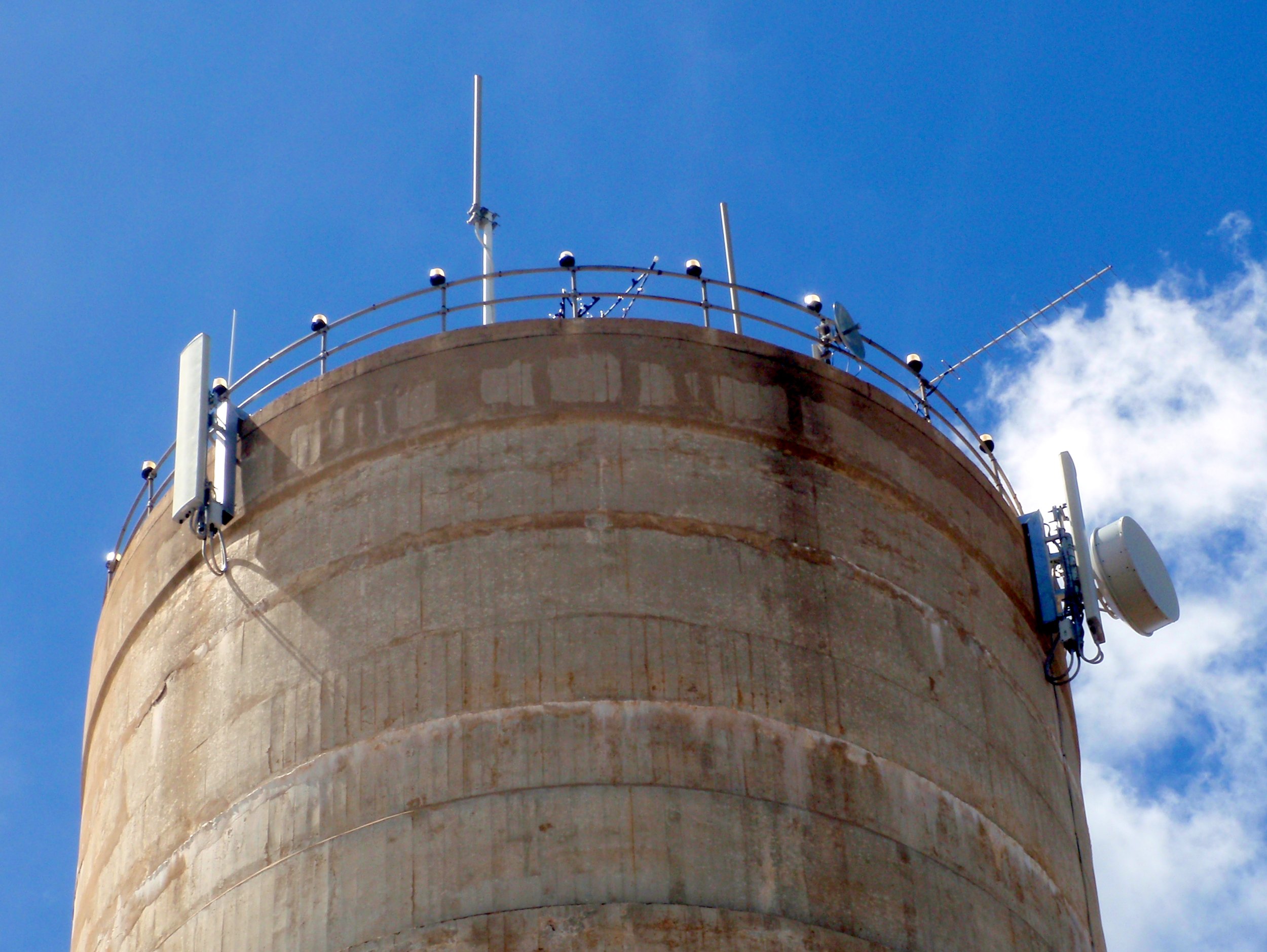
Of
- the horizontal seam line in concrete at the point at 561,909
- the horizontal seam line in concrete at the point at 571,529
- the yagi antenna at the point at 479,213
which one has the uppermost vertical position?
the yagi antenna at the point at 479,213

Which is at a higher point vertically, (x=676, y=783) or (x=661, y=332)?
(x=661, y=332)

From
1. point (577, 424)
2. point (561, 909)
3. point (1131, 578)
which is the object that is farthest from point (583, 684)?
point (1131, 578)

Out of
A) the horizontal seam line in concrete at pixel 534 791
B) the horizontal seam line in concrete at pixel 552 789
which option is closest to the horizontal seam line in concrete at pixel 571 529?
the horizontal seam line in concrete at pixel 552 789

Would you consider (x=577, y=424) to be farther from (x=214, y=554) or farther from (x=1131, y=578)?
(x=1131, y=578)

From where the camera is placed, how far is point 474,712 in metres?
19.0

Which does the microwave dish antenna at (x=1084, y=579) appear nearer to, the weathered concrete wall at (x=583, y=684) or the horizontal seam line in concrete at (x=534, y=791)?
the weathered concrete wall at (x=583, y=684)

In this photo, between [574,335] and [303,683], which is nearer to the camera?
[303,683]

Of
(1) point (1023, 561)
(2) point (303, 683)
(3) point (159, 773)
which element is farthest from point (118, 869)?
(1) point (1023, 561)

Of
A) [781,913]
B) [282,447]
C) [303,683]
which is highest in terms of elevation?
[282,447]

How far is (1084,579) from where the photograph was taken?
2344 cm

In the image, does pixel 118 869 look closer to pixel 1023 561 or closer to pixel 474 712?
pixel 474 712

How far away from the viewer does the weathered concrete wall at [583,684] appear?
18422 mm

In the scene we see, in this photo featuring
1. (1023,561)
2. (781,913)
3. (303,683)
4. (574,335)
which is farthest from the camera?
(1023,561)

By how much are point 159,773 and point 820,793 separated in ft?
20.1
